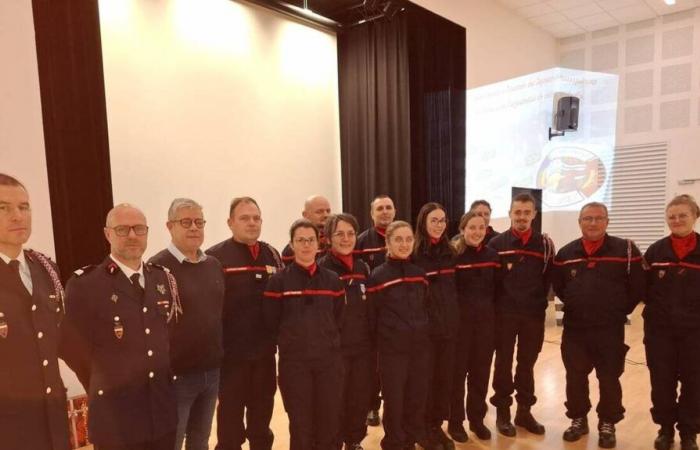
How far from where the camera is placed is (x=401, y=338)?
251 centimetres

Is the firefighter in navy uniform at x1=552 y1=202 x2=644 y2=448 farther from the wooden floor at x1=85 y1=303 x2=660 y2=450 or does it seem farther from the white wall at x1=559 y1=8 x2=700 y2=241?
the white wall at x1=559 y1=8 x2=700 y2=241

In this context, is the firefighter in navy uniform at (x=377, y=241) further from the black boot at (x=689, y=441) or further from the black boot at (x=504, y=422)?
the black boot at (x=689, y=441)

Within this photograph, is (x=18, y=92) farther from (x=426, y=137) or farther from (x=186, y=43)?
(x=426, y=137)

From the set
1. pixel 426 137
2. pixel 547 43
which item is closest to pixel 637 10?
pixel 547 43

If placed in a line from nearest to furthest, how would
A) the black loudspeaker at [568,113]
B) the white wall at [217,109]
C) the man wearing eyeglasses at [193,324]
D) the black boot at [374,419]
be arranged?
the man wearing eyeglasses at [193,324], the black boot at [374,419], the white wall at [217,109], the black loudspeaker at [568,113]

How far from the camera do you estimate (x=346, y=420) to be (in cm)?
271

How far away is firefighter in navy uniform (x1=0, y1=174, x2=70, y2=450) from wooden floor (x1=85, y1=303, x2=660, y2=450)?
1900 mm

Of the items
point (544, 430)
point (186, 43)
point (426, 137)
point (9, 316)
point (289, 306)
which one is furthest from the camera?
point (426, 137)

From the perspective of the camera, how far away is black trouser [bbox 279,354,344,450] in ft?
7.48

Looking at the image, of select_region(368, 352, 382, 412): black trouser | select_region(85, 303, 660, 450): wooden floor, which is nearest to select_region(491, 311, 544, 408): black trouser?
select_region(85, 303, 660, 450): wooden floor

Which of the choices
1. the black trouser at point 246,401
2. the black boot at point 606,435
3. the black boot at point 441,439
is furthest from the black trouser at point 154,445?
the black boot at point 606,435

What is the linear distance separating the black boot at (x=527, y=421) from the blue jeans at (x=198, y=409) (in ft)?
6.84

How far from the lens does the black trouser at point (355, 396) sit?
261 cm

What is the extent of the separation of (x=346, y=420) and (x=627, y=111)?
716 centimetres
